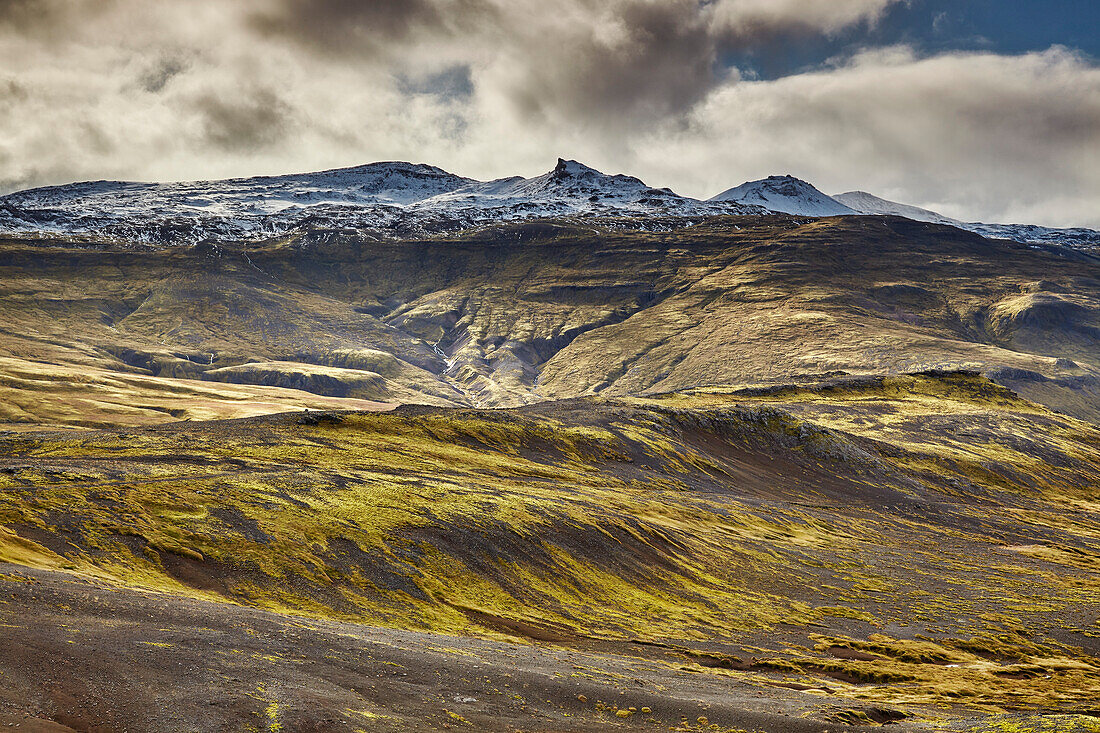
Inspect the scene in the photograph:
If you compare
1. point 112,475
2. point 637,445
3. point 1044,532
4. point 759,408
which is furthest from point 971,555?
point 112,475

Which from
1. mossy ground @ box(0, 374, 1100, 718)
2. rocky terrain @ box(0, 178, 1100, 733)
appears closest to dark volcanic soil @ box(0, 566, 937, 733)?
rocky terrain @ box(0, 178, 1100, 733)

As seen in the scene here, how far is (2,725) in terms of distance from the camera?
59.0ft

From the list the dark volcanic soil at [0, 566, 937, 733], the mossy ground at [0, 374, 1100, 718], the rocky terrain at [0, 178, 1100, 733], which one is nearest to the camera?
the dark volcanic soil at [0, 566, 937, 733]

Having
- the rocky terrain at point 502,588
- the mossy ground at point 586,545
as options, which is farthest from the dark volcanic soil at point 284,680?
the mossy ground at point 586,545

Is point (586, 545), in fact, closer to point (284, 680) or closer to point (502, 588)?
point (502, 588)

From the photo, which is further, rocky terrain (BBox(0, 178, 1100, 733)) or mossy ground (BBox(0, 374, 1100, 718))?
mossy ground (BBox(0, 374, 1100, 718))

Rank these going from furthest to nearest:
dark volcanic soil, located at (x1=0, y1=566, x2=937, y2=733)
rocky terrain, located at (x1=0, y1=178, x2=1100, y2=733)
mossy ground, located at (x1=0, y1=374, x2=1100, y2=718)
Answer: mossy ground, located at (x1=0, y1=374, x2=1100, y2=718) < rocky terrain, located at (x1=0, y1=178, x2=1100, y2=733) < dark volcanic soil, located at (x1=0, y1=566, x2=937, y2=733)

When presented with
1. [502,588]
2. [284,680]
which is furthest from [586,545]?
[284,680]

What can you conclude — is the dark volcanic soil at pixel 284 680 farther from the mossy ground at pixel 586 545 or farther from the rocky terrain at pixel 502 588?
the mossy ground at pixel 586 545

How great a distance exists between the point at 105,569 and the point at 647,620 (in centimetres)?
3405

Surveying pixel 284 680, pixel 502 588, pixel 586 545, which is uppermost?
pixel 284 680

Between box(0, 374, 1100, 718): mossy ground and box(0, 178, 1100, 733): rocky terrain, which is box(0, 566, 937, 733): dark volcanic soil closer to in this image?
box(0, 178, 1100, 733): rocky terrain

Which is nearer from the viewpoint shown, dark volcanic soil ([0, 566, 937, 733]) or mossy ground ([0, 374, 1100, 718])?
dark volcanic soil ([0, 566, 937, 733])

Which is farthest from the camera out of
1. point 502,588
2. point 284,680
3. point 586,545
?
point 586,545
